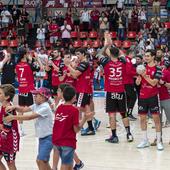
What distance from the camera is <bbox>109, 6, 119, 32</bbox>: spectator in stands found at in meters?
27.2

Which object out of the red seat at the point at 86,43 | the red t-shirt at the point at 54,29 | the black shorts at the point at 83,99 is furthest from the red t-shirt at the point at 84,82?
the red t-shirt at the point at 54,29

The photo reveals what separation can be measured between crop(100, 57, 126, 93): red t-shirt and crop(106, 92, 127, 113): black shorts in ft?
0.30

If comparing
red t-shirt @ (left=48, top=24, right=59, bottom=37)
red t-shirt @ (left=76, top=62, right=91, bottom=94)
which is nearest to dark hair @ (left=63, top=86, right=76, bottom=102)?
red t-shirt @ (left=76, top=62, right=91, bottom=94)

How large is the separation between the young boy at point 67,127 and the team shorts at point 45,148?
1.24 ft

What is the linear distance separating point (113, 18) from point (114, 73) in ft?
57.3

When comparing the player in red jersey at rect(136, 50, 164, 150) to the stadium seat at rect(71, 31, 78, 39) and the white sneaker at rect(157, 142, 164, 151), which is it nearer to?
the white sneaker at rect(157, 142, 164, 151)

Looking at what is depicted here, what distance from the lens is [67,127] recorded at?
21.3 feet

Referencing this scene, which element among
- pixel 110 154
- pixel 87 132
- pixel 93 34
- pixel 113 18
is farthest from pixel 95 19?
pixel 110 154

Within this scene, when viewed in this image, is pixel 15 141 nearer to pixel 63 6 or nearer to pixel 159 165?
pixel 159 165

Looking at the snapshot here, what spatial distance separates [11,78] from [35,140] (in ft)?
12.4

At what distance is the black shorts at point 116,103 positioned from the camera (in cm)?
1015

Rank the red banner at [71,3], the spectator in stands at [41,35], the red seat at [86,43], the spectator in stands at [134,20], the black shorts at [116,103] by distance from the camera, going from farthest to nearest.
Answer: the red banner at [71,3] < the spectator in stands at [41,35] < the spectator in stands at [134,20] < the red seat at [86,43] < the black shorts at [116,103]

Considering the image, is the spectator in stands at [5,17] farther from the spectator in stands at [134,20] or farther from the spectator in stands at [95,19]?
the spectator in stands at [134,20]

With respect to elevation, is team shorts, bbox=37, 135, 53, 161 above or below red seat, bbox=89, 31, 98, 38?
below
